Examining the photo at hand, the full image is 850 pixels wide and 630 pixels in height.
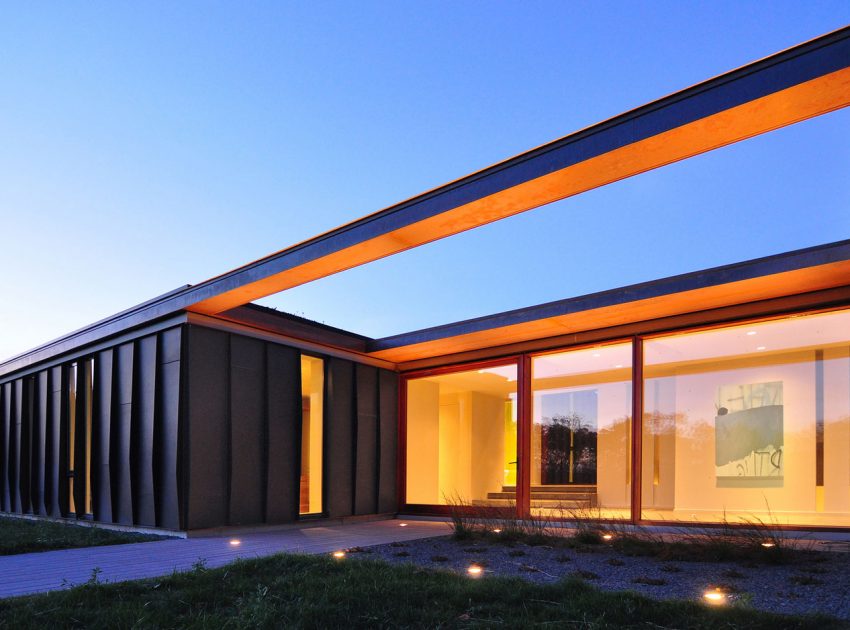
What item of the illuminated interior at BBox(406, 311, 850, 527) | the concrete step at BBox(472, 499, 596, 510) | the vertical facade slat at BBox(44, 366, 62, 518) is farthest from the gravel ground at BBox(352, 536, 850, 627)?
the vertical facade slat at BBox(44, 366, 62, 518)

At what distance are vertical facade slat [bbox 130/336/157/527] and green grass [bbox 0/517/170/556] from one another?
42 centimetres

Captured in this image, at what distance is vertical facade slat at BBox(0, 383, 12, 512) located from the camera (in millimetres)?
11086

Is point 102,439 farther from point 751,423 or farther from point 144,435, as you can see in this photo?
point 751,423

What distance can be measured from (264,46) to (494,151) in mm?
11795

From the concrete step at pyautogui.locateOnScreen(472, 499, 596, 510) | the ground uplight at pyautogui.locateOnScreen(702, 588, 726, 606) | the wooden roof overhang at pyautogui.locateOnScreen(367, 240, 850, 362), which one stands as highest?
the wooden roof overhang at pyautogui.locateOnScreen(367, 240, 850, 362)

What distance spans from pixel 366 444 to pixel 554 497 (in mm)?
2968

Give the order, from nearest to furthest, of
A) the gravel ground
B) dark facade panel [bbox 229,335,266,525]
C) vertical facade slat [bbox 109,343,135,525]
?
the gravel ground < dark facade panel [bbox 229,335,266,525] < vertical facade slat [bbox 109,343,135,525]

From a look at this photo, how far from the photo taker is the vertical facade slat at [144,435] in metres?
7.52

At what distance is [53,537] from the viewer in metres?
6.62

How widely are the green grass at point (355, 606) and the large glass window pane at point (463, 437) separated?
534cm

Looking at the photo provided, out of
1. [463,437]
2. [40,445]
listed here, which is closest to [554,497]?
[463,437]

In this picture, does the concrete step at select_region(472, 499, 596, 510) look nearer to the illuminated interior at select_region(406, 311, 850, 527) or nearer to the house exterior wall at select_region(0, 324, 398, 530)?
the illuminated interior at select_region(406, 311, 850, 527)

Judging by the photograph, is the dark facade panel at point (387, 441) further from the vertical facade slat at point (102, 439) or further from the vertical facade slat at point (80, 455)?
the vertical facade slat at point (80, 455)

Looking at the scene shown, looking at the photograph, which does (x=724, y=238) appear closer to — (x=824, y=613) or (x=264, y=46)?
(x=824, y=613)
